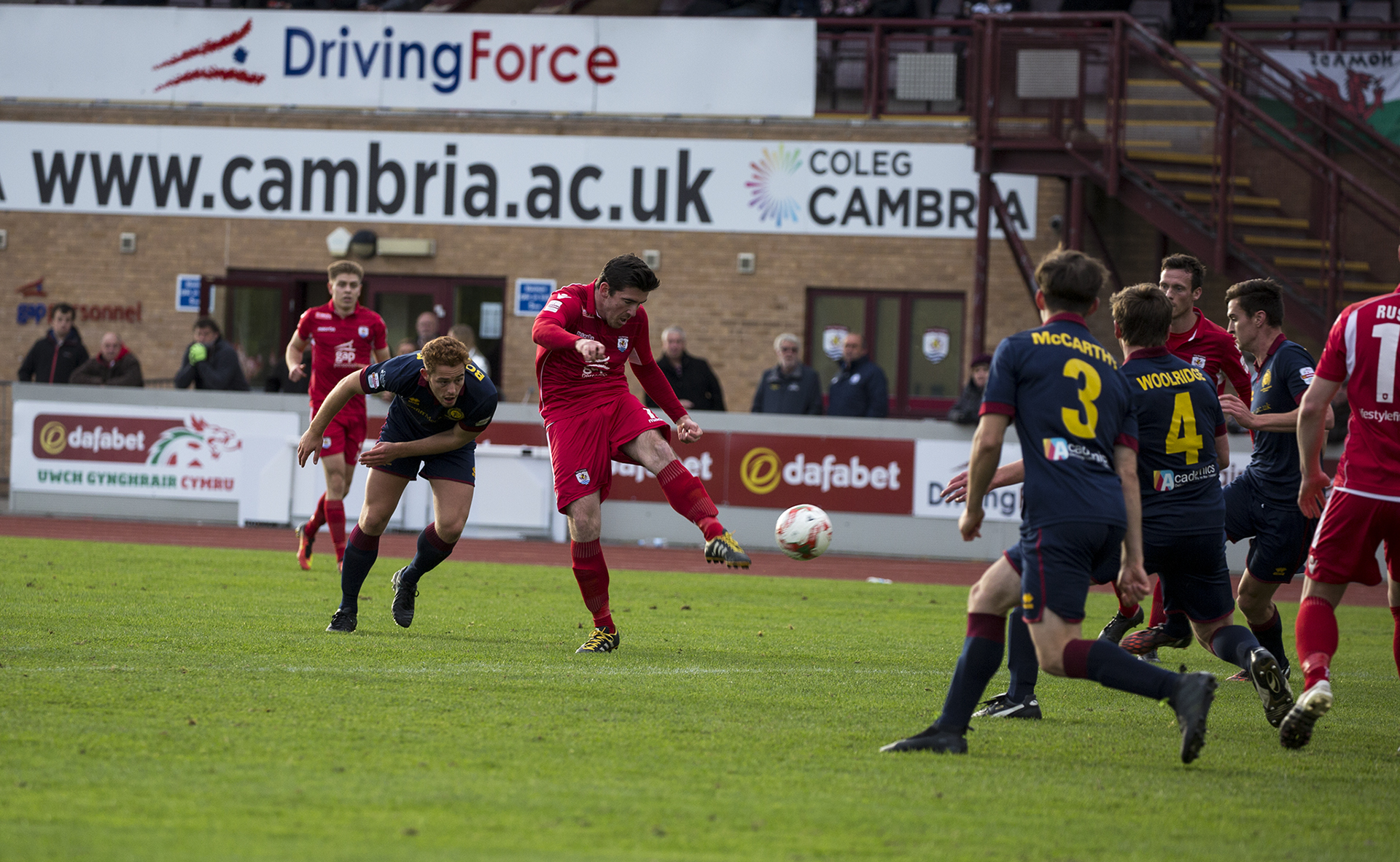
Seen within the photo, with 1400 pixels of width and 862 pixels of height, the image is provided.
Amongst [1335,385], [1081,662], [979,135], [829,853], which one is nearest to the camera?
[829,853]

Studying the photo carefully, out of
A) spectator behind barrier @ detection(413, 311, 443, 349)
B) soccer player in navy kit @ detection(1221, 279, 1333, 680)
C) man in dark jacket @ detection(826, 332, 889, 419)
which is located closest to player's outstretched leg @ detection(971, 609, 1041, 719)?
soccer player in navy kit @ detection(1221, 279, 1333, 680)

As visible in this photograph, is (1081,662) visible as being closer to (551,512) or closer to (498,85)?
(551,512)

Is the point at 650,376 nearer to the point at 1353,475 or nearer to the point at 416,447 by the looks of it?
the point at 416,447

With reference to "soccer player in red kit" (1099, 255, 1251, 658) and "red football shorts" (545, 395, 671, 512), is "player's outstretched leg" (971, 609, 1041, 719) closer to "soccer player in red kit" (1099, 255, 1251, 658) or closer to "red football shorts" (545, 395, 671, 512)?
"soccer player in red kit" (1099, 255, 1251, 658)

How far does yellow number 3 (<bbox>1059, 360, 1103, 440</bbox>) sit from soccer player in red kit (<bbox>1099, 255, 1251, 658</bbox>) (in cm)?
294

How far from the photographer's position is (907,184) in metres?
20.3

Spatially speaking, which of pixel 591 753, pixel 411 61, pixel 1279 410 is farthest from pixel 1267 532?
pixel 411 61

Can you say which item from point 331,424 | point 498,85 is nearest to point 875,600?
point 331,424

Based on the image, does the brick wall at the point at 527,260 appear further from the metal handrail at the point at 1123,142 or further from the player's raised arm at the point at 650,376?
the player's raised arm at the point at 650,376

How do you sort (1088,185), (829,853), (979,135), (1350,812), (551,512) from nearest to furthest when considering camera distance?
(829,853)
(1350,812)
(551,512)
(979,135)
(1088,185)

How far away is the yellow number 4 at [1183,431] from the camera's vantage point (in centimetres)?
669

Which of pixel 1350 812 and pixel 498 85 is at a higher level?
pixel 498 85

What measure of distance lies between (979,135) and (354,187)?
911 cm

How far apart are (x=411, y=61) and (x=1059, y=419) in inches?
692
